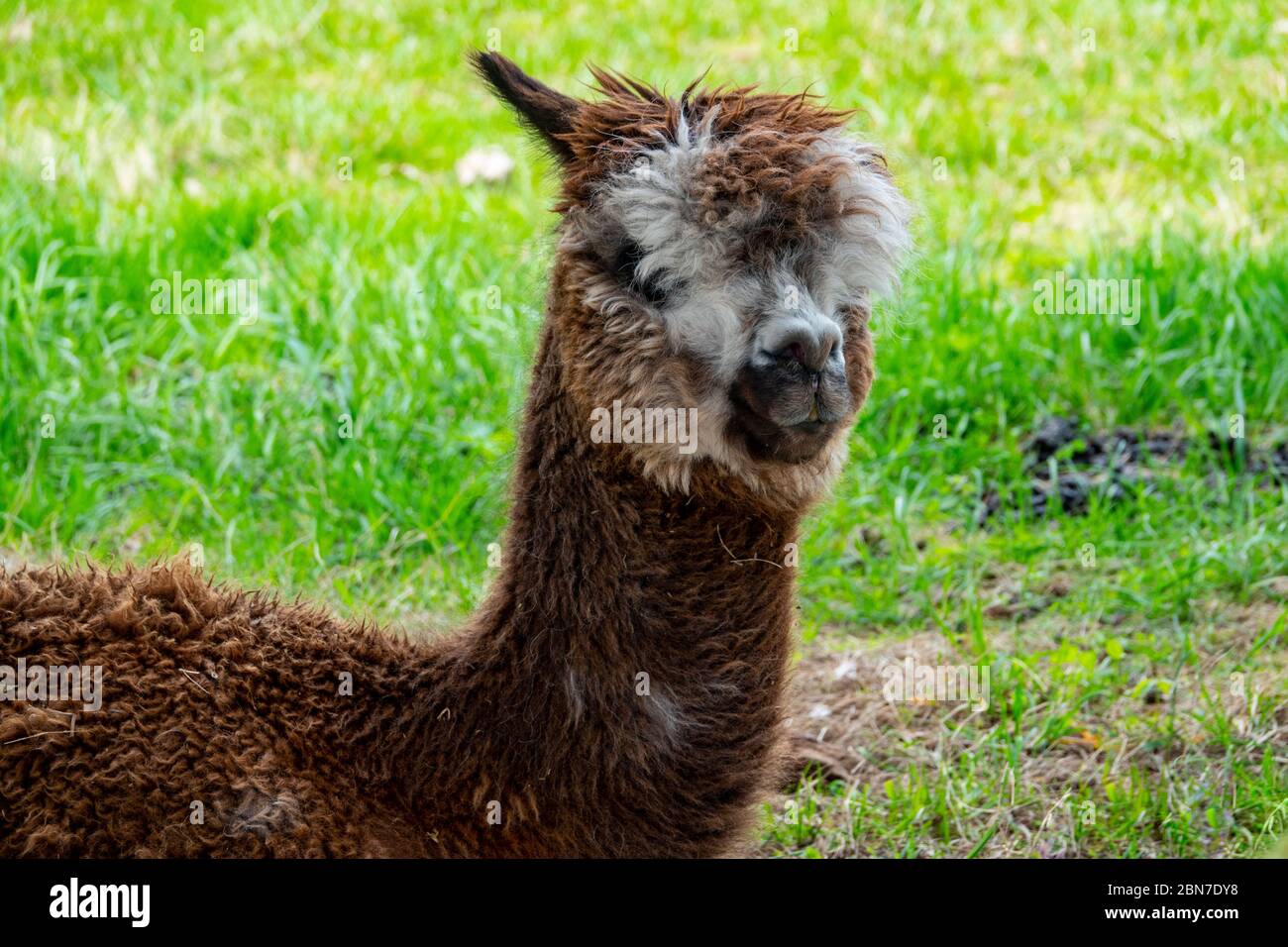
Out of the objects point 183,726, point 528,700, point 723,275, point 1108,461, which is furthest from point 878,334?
point 1108,461

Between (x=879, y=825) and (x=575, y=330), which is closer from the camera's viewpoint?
(x=575, y=330)

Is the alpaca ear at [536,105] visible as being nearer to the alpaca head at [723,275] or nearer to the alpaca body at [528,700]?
the alpaca head at [723,275]

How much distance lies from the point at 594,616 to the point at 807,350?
71 cm

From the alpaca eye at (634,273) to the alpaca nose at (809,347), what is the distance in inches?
11.3

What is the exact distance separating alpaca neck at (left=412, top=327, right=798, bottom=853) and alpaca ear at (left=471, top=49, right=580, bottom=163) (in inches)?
17.3

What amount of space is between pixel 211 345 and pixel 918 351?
9.50 ft

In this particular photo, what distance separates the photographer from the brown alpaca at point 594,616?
114 inches

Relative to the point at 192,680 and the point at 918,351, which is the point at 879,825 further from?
the point at 918,351

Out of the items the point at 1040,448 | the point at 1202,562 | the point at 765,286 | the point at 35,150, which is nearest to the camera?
the point at 765,286

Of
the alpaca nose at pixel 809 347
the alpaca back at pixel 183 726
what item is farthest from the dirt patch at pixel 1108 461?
the alpaca back at pixel 183 726

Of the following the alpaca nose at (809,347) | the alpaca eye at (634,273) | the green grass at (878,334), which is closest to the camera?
the alpaca nose at (809,347)

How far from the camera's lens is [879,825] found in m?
3.94

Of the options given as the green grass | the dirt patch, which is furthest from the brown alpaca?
the dirt patch
